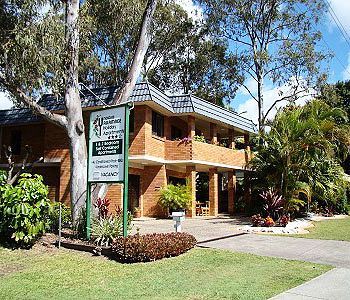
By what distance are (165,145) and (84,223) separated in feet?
35.4

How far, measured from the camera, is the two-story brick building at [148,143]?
67.5 ft

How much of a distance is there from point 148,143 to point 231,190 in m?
8.50

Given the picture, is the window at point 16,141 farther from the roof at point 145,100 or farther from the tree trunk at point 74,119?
the tree trunk at point 74,119

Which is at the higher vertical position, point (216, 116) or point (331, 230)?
point (216, 116)

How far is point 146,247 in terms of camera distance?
9.50 metres

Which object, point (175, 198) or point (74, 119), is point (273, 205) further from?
point (74, 119)

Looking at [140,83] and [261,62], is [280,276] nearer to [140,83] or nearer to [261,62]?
[140,83]

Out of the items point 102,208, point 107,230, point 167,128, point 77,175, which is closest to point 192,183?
point 167,128

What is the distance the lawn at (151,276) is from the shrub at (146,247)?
0.21 meters

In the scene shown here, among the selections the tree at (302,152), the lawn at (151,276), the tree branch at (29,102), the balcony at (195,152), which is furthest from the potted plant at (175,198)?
the lawn at (151,276)

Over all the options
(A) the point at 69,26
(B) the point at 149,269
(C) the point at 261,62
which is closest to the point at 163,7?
(C) the point at 261,62

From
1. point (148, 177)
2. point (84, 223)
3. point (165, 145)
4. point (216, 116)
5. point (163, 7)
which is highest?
point (163, 7)

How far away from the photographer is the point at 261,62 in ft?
94.4

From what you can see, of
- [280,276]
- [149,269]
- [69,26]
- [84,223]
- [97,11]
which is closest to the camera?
[280,276]
